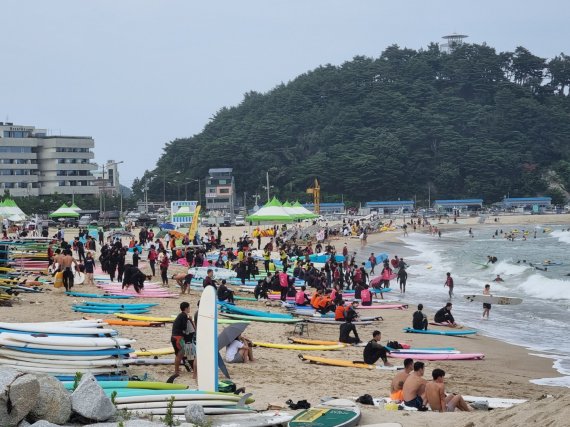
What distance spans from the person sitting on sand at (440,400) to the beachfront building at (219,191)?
9862 centimetres

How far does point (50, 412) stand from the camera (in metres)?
7.46

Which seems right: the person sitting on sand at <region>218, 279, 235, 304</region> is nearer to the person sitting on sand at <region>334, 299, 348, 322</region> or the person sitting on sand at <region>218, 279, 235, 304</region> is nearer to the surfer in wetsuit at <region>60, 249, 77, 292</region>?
the person sitting on sand at <region>334, 299, 348, 322</region>

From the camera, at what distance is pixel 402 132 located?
124688 mm

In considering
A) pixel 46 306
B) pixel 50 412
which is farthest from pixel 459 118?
pixel 50 412

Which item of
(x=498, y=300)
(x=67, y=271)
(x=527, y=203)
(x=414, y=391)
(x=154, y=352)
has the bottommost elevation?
(x=498, y=300)

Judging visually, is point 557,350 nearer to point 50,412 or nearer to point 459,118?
point 50,412

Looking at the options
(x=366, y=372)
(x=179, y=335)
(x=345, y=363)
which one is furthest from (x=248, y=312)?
(x=179, y=335)

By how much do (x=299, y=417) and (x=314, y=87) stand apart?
447 ft

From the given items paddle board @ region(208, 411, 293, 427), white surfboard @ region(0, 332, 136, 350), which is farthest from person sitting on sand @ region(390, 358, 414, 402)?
white surfboard @ region(0, 332, 136, 350)

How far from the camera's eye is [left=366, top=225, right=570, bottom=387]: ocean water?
20.0m

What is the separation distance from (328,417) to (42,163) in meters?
91.5

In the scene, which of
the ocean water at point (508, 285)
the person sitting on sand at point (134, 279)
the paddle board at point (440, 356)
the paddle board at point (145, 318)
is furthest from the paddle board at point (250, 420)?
the person sitting on sand at point (134, 279)

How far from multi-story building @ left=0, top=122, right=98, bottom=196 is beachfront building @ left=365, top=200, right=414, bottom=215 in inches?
1407

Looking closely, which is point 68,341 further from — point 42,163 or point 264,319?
point 42,163
